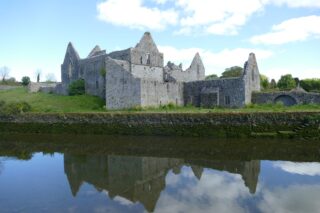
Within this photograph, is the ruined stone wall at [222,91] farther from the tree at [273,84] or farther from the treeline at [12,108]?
the tree at [273,84]

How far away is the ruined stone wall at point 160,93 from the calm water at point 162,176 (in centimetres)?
1224

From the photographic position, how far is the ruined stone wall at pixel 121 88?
34.6 metres

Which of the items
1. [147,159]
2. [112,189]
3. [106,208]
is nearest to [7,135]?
[147,159]

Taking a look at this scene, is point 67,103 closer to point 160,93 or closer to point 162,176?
point 160,93

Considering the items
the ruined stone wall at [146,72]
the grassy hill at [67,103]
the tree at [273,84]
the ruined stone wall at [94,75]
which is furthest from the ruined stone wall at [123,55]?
the tree at [273,84]

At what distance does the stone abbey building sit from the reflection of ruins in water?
54.9ft

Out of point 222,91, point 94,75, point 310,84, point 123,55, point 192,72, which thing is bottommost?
point 222,91

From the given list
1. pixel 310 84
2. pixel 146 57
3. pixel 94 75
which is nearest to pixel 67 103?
pixel 94 75

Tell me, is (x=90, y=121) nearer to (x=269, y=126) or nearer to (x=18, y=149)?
(x=18, y=149)

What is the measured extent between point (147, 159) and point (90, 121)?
1177 cm

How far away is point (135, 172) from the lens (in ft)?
51.0

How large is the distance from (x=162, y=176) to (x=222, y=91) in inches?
961

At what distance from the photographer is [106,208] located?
1075 cm

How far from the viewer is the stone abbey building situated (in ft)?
116
